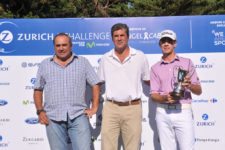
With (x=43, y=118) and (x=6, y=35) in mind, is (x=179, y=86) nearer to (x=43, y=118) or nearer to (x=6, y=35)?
(x=43, y=118)

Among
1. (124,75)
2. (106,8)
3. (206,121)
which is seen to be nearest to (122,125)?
(124,75)

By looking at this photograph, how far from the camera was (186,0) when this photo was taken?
36.1 feet

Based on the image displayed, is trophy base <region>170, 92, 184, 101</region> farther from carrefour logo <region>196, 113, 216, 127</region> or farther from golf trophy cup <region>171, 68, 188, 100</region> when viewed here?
carrefour logo <region>196, 113, 216, 127</region>

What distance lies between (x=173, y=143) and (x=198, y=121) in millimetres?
1007

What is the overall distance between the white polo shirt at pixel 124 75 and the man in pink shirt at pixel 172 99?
0.95 ft

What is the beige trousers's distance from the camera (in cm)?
576

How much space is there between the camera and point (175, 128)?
5457mm

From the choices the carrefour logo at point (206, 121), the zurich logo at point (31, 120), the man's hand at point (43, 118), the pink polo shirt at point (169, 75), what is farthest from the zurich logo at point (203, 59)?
the zurich logo at point (31, 120)

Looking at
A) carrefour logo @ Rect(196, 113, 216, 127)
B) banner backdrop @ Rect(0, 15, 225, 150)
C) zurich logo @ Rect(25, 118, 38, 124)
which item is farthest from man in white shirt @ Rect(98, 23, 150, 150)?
zurich logo @ Rect(25, 118, 38, 124)

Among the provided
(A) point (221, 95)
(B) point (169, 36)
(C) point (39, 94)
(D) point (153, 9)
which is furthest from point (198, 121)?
(D) point (153, 9)

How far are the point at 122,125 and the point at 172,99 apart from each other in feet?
2.81

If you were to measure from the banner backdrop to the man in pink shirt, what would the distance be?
856 mm

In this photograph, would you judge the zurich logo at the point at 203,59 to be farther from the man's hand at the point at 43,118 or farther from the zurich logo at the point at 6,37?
the zurich logo at the point at 6,37

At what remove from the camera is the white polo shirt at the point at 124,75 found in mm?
5730
